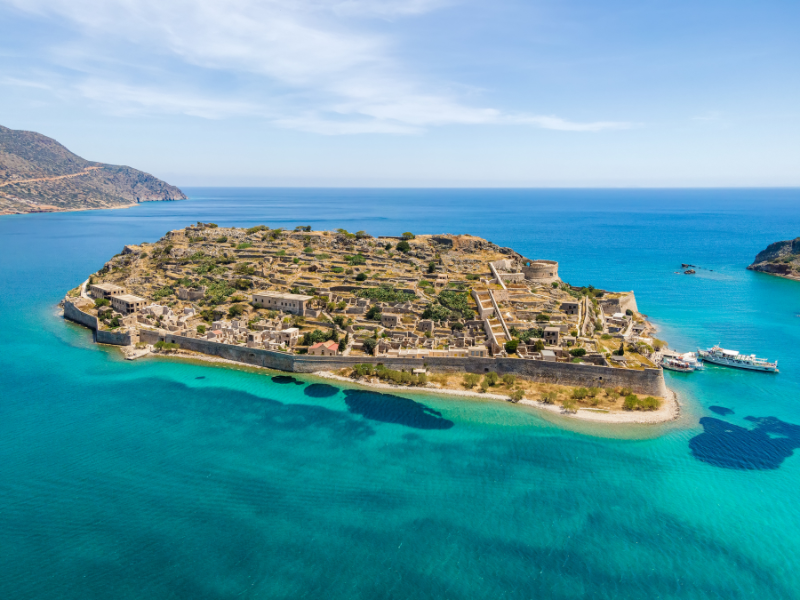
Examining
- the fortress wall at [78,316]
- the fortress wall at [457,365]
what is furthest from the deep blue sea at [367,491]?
the fortress wall at [78,316]

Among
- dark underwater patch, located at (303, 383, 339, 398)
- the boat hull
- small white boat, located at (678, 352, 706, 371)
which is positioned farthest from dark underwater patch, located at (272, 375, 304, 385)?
the boat hull

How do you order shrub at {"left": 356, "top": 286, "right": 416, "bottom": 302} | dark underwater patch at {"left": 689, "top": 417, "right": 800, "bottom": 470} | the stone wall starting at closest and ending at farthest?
dark underwater patch at {"left": 689, "top": 417, "right": 800, "bottom": 470} → the stone wall → shrub at {"left": 356, "top": 286, "right": 416, "bottom": 302}

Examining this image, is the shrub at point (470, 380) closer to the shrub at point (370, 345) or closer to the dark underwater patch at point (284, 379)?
the shrub at point (370, 345)

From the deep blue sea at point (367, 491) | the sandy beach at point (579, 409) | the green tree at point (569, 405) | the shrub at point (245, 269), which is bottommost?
the deep blue sea at point (367, 491)

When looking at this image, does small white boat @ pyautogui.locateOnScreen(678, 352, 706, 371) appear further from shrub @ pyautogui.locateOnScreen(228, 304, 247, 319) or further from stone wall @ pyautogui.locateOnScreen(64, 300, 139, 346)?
stone wall @ pyautogui.locateOnScreen(64, 300, 139, 346)

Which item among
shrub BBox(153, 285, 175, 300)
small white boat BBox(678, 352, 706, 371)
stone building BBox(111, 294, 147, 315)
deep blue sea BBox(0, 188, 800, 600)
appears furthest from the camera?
shrub BBox(153, 285, 175, 300)

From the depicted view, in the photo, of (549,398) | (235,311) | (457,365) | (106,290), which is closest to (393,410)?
(457,365)
